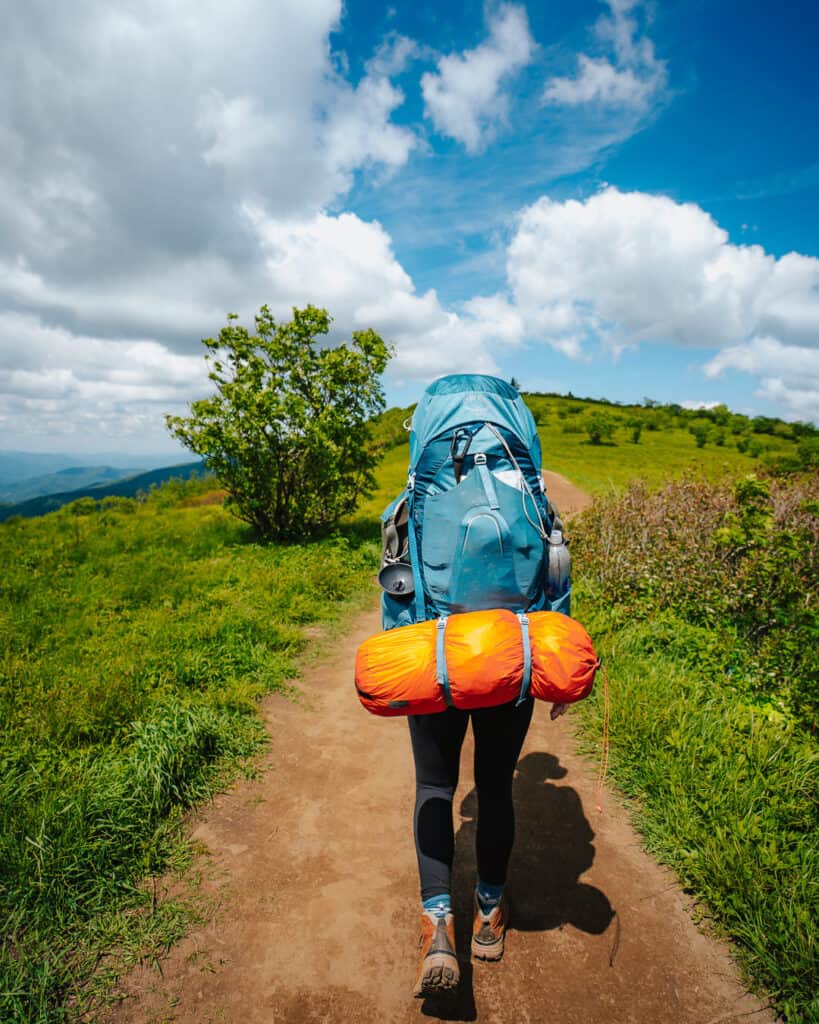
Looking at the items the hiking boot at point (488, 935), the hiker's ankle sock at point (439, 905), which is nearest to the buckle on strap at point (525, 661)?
the hiker's ankle sock at point (439, 905)

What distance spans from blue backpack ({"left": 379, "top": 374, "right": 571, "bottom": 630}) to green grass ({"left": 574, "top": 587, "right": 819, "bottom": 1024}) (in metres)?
1.99

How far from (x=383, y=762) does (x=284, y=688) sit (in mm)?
1363

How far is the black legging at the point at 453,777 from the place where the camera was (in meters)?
2.03

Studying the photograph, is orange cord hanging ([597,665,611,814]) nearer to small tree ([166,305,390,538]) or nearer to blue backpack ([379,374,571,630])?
blue backpack ([379,374,571,630])

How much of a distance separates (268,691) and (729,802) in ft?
12.2

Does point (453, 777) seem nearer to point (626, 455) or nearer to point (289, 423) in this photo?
point (289, 423)

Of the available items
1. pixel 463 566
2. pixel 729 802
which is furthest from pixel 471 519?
pixel 729 802

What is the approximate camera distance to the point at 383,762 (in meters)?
3.96

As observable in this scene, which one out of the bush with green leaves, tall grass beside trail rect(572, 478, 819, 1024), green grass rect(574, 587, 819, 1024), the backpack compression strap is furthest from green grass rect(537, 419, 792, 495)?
the backpack compression strap

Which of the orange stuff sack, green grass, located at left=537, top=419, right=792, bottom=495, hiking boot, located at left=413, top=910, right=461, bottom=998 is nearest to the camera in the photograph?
the orange stuff sack

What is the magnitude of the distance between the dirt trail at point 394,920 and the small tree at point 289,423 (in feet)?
21.2

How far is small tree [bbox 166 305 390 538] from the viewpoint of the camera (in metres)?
9.16

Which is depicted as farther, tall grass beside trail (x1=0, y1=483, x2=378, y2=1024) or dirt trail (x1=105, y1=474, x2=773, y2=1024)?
tall grass beside trail (x1=0, y1=483, x2=378, y2=1024)

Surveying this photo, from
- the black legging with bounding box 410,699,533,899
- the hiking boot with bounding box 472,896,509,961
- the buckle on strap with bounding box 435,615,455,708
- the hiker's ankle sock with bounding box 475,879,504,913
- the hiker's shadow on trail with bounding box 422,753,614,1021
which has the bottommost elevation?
the hiker's shadow on trail with bounding box 422,753,614,1021
